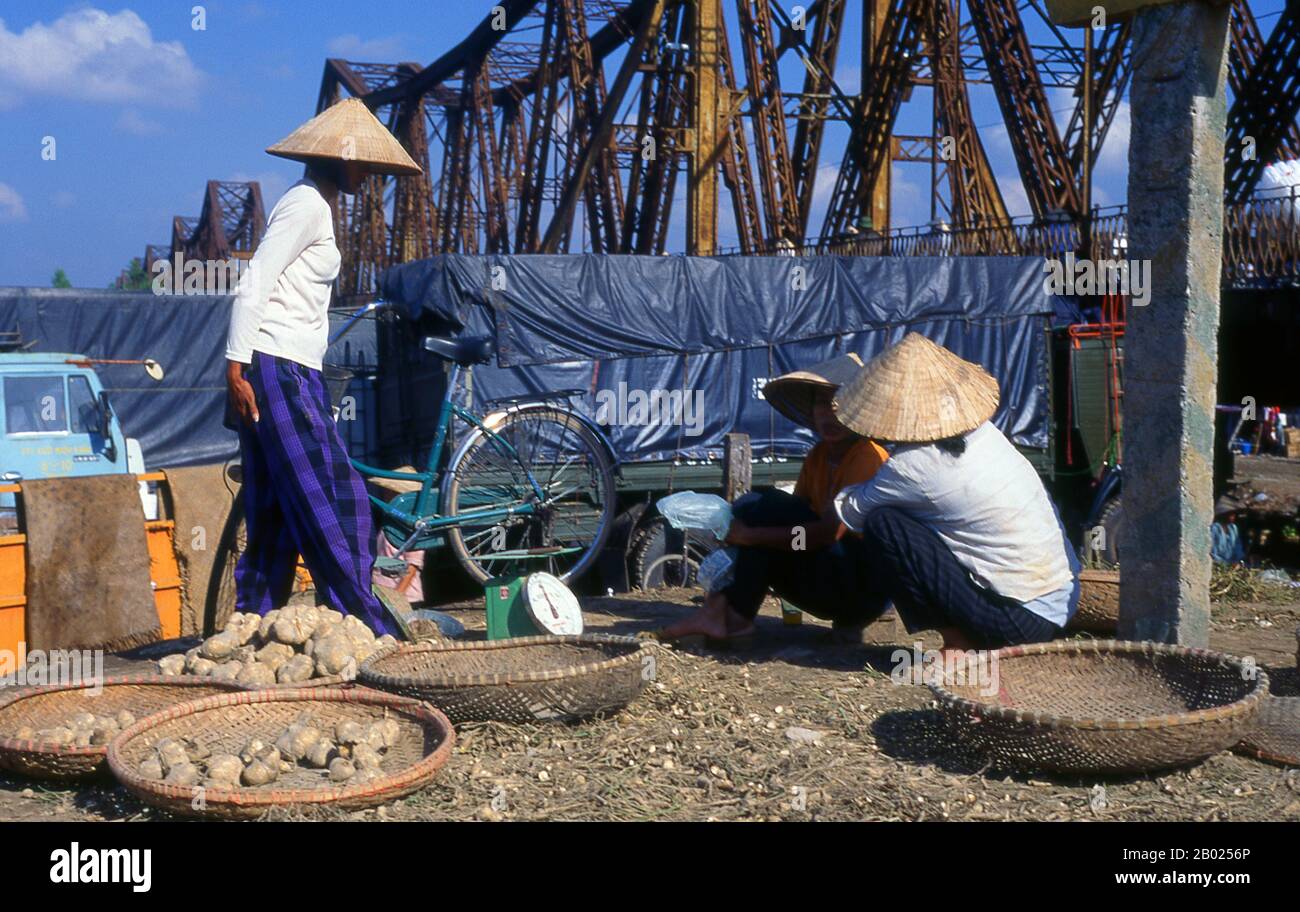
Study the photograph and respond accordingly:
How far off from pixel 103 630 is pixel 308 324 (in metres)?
2.23

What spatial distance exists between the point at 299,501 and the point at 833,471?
205 cm

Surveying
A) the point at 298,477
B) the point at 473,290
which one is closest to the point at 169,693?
the point at 298,477

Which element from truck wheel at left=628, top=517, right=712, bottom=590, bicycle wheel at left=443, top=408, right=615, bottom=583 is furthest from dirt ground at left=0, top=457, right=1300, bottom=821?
truck wheel at left=628, top=517, right=712, bottom=590

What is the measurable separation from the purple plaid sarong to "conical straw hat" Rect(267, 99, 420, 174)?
79 cm

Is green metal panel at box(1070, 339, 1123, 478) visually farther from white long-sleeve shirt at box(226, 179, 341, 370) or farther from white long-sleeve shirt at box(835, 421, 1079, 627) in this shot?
white long-sleeve shirt at box(226, 179, 341, 370)

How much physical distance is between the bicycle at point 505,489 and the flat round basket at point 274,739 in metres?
2.75

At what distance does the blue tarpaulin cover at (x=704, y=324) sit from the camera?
8281mm

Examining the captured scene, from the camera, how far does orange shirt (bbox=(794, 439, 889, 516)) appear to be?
4648 millimetres

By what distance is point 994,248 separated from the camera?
45.7 feet

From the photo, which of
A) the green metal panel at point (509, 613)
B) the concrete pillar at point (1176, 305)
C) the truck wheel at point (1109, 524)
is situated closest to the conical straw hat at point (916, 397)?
the concrete pillar at point (1176, 305)

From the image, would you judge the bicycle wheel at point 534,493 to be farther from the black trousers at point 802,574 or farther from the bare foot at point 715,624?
the black trousers at point 802,574

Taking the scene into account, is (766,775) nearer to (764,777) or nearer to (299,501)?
(764,777)

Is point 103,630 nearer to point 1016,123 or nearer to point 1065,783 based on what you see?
point 1065,783

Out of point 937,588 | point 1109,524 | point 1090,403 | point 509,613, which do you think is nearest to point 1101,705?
point 937,588
